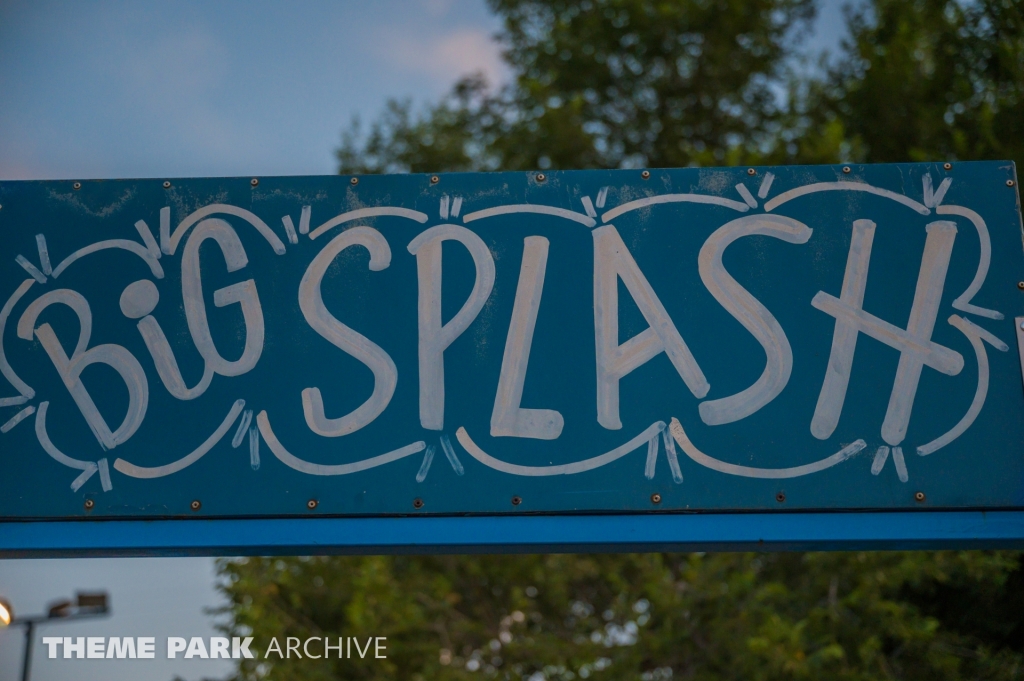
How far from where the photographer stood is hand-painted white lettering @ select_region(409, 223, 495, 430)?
207cm

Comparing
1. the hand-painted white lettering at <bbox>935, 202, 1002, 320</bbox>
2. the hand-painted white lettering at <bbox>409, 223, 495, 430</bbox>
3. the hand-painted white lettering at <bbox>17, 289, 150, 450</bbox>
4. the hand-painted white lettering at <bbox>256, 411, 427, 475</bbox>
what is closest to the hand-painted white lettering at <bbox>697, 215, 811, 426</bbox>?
the hand-painted white lettering at <bbox>935, 202, 1002, 320</bbox>

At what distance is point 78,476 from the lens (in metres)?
2.05

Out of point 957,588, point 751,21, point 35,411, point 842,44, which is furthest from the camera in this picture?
point 751,21

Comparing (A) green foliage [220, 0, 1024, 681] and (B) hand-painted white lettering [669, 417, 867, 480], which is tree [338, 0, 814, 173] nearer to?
(A) green foliage [220, 0, 1024, 681]

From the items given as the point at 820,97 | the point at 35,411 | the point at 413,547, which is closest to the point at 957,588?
the point at 820,97

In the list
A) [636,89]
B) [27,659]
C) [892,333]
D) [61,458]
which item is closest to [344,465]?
[61,458]

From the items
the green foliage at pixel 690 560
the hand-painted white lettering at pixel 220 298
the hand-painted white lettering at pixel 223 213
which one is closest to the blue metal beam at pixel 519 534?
the hand-painted white lettering at pixel 220 298

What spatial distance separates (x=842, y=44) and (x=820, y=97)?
52 cm

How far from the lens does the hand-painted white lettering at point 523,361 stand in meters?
2.04

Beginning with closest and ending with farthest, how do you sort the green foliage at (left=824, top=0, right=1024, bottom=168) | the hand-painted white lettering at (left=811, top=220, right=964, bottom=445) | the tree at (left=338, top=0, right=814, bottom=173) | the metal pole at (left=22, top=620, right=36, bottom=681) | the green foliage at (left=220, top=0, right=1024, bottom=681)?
the hand-painted white lettering at (left=811, top=220, right=964, bottom=445) < the metal pole at (left=22, top=620, right=36, bottom=681) < the green foliage at (left=824, top=0, right=1024, bottom=168) < the green foliage at (left=220, top=0, right=1024, bottom=681) < the tree at (left=338, top=0, right=814, bottom=173)

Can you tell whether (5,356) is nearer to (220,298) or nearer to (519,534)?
(220,298)

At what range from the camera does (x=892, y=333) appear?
6.75ft

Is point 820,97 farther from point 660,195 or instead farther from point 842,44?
point 660,195

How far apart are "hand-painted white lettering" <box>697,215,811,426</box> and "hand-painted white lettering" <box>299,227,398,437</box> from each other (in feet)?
2.21
